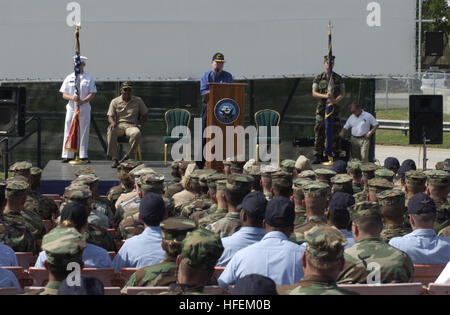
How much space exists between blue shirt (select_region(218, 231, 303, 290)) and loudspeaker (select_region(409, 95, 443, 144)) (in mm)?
8411

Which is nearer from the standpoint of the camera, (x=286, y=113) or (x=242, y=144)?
(x=242, y=144)

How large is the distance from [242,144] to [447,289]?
6254 mm

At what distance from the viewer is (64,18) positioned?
13609 millimetres

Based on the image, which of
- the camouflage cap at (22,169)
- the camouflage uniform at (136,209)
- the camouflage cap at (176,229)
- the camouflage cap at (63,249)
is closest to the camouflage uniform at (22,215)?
the camouflage uniform at (136,209)

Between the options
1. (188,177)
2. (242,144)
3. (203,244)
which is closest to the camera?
(203,244)

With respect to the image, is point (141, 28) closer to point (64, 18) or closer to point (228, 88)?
point (64, 18)

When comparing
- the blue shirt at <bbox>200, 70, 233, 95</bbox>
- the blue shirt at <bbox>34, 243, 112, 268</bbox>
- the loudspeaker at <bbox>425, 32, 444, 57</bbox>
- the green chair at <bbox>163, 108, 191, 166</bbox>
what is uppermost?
the loudspeaker at <bbox>425, 32, 444, 57</bbox>

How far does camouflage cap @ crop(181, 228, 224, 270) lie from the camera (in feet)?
11.4

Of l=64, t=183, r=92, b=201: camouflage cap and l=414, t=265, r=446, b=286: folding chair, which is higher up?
l=64, t=183, r=92, b=201: camouflage cap

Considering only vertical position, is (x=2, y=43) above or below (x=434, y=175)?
above

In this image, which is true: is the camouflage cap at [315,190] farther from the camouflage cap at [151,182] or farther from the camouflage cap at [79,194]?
the camouflage cap at [79,194]

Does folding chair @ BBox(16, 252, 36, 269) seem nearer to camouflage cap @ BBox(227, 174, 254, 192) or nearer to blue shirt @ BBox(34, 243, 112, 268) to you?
blue shirt @ BBox(34, 243, 112, 268)

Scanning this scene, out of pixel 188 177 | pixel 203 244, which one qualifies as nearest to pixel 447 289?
pixel 203 244

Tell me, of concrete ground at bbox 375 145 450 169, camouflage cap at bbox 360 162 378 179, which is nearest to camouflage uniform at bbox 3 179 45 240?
camouflage cap at bbox 360 162 378 179
